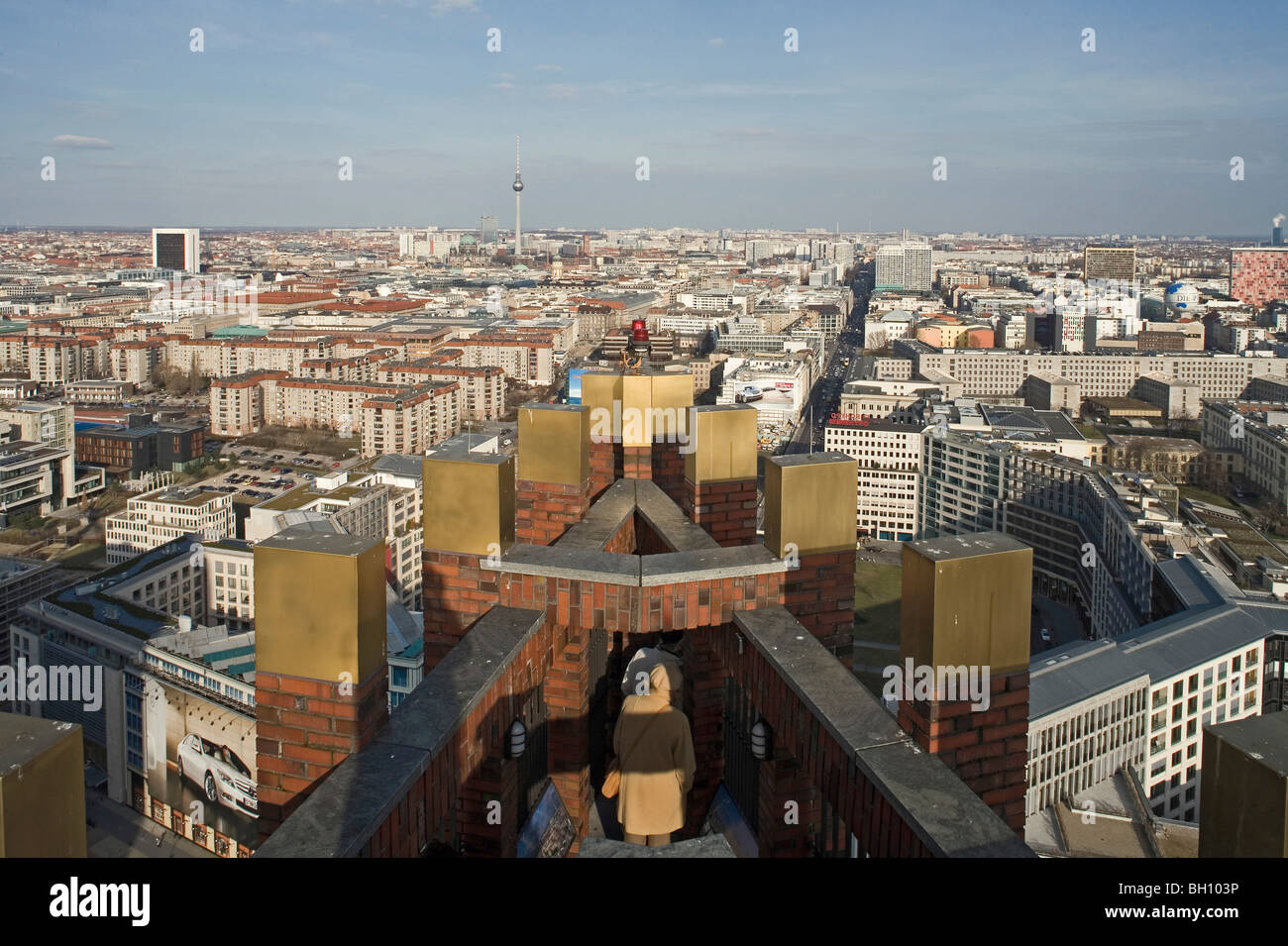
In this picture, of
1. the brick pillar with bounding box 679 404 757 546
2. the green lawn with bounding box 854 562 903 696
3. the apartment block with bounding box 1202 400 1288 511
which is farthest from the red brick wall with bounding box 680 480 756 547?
the apartment block with bounding box 1202 400 1288 511

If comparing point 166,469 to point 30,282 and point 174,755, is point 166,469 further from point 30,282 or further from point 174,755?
point 30,282

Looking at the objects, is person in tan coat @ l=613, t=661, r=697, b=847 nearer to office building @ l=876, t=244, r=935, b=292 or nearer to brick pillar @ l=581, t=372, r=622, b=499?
brick pillar @ l=581, t=372, r=622, b=499

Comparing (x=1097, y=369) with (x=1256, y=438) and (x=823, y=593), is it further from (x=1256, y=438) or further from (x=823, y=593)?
(x=823, y=593)

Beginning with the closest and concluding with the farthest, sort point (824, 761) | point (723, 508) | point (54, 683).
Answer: point (824, 761) → point (723, 508) → point (54, 683)

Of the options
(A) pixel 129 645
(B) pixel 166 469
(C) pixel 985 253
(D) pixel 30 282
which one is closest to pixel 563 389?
(B) pixel 166 469

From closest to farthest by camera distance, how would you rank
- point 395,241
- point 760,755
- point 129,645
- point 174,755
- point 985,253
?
point 760,755 → point 174,755 → point 129,645 → point 985,253 → point 395,241

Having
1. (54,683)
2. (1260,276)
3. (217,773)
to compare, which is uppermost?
(1260,276)

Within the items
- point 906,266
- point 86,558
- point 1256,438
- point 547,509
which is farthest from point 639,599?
point 906,266
